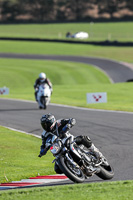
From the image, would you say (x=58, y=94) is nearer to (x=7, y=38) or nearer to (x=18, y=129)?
(x=18, y=129)

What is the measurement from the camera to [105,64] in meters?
58.9

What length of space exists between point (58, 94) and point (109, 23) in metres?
76.1

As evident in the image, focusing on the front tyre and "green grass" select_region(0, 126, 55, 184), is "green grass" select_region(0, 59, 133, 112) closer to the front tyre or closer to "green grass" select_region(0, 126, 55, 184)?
"green grass" select_region(0, 126, 55, 184)

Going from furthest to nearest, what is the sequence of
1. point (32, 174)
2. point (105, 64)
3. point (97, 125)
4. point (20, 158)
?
point (105, 64)
point (97, 125)
point (20, 158)
point (32, 174)

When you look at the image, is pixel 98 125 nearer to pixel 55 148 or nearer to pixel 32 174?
pixel 32 174

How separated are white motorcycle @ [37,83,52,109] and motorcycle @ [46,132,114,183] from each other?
13442mm

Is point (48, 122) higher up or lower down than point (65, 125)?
higher up

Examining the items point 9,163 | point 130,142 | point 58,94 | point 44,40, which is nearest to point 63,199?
point 9,163

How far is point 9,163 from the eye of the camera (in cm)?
1202

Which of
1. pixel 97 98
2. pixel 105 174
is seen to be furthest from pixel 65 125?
pixel 97 98

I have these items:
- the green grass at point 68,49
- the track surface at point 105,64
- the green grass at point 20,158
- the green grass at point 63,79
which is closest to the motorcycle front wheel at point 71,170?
the green grass at point 20,158

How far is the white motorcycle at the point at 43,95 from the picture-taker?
23406 millimetres

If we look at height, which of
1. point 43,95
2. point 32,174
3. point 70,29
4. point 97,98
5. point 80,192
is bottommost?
point 97,98

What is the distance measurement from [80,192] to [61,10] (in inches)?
4599
